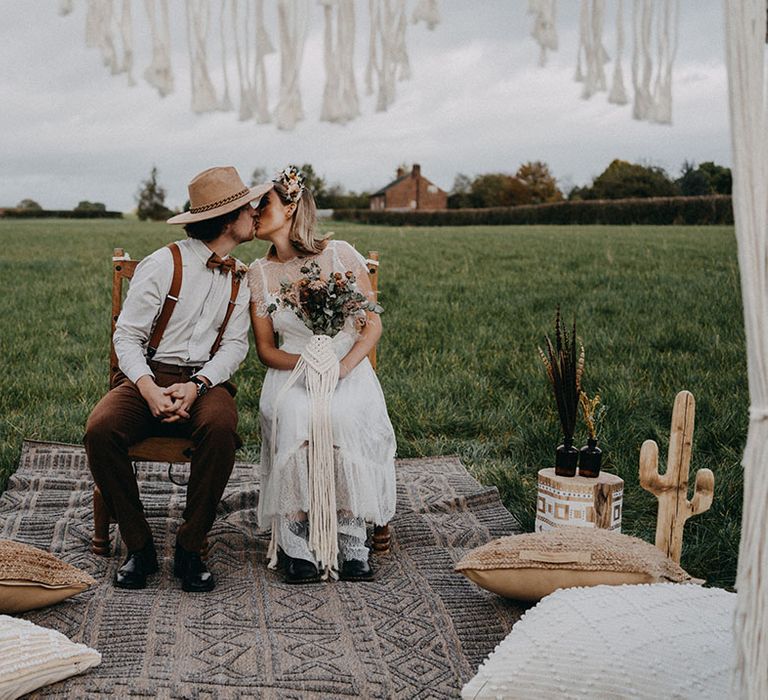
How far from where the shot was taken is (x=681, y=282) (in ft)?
→ 32.8

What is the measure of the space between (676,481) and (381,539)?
122 cm

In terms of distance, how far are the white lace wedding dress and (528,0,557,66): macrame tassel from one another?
2.08m

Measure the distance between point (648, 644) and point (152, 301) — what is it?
2.31 m

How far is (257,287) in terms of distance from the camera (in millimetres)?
3908

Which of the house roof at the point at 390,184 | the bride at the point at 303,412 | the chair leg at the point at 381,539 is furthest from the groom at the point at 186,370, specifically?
the house roof at the point at 390,184

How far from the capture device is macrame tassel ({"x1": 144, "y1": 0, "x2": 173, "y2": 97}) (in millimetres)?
1752

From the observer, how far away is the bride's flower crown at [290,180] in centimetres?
378

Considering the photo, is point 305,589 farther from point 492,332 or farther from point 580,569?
point 492,332

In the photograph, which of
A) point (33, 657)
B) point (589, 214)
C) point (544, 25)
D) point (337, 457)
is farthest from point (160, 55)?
point (589, 214)

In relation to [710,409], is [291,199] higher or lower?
higher

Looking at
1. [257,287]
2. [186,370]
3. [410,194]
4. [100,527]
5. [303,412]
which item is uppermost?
[410,194]

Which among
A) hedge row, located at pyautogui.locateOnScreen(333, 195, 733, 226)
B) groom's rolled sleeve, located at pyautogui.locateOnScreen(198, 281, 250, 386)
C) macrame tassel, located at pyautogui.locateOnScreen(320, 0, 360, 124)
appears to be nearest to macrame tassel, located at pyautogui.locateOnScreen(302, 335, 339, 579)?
groom's rolled sleeve, located at pyautogui.locateOnScreen(198, 281, 250, 386)

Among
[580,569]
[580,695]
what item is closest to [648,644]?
[580,695]

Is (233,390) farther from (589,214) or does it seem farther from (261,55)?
(589,214)
